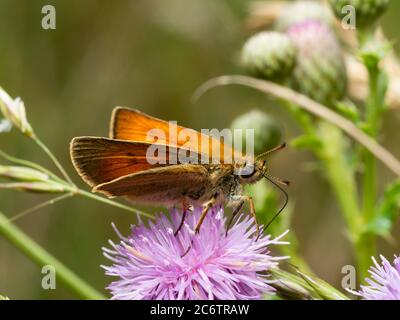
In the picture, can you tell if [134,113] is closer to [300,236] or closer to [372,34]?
[372,34]

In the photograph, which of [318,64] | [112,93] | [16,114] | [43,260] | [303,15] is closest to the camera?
[16,114]

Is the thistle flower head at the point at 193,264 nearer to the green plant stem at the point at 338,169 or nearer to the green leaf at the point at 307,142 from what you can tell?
the green leaf at the point at 307,142

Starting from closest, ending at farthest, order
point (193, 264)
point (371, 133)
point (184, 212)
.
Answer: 1. point (193, 264)
2. point (184, 212)
3. point (371, 133)

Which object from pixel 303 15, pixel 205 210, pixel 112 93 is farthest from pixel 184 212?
pixel 112 93

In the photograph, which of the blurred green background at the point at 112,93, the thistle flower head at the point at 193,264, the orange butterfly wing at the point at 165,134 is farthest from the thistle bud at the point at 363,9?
the thistle flower head at the point at 193,264

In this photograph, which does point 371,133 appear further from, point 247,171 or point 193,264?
point 193,264

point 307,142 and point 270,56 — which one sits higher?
point 270,56
